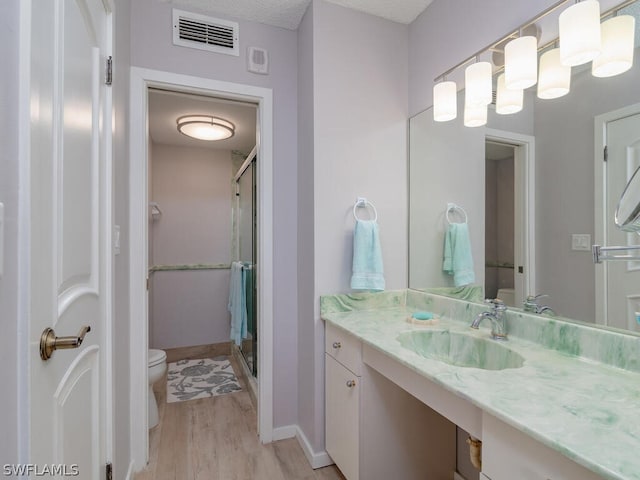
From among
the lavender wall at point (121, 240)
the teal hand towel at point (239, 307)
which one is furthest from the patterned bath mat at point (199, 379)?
the lavender wall at point (121, 240)

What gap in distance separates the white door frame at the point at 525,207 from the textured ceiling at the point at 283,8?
39.5 inches

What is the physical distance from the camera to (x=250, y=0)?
1806 millimetres

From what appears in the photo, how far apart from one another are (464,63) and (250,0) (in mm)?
1176

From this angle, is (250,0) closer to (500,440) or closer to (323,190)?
(323,190)

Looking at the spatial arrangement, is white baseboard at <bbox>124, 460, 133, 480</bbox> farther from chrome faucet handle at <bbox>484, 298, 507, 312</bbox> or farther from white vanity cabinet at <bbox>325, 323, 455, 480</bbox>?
chrome faucet handle at <bbox>484, 298, 507, 312</bbox>

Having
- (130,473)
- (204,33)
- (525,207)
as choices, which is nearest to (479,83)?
(525,207)

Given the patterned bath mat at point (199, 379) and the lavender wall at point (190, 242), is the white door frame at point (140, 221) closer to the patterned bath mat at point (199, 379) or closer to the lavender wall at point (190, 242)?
the patterned bath mat at point (199, 379)

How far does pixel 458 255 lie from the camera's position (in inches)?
69.6

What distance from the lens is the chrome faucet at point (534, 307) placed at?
1.29m

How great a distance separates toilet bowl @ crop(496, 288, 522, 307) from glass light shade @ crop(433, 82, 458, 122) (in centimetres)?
86

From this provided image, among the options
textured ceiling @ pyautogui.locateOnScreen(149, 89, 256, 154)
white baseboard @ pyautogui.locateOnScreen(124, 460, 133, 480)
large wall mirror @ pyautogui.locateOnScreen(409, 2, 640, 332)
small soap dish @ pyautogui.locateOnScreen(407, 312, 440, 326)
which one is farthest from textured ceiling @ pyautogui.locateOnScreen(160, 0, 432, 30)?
white baseboard @ pyautogui.locateOnScreen(124, 460, 133, 480)

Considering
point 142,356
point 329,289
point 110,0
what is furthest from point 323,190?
point 142,356

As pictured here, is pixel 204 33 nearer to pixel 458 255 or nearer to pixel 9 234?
pixel 9 234

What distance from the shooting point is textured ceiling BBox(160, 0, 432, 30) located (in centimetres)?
183
